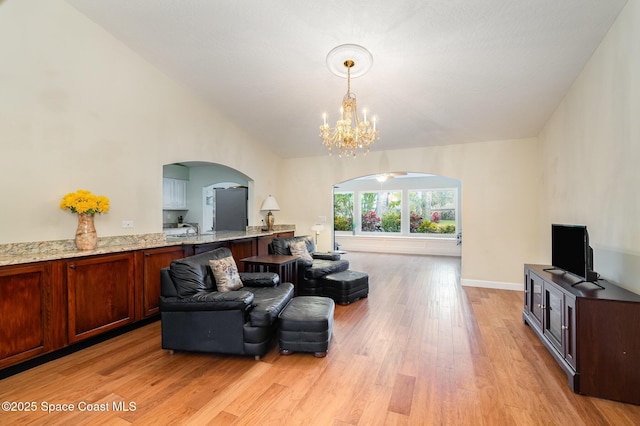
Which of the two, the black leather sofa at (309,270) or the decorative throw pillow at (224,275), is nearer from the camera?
the decorative throw pillow at (224,275)

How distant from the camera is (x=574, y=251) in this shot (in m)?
2.67

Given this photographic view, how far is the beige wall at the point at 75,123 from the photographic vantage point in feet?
8.91

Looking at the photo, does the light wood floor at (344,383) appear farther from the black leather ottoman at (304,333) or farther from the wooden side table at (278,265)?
the wooden side table at (278,265)

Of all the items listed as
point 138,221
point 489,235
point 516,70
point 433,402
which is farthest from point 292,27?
point 489,235

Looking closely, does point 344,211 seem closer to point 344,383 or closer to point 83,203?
point 83,203

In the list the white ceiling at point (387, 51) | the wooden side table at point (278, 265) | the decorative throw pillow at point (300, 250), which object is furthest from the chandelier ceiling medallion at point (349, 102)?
the decorative throw pillow at point (300, 250)

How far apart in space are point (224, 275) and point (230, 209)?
428cm

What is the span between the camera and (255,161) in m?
6.09

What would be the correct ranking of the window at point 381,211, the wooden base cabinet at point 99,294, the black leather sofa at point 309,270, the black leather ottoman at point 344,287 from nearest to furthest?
A: the wooden base cabinet at point 99,294
the black leather ottoman at point 344,287
the black leather sofa at point 309,270
the window at point 381,211

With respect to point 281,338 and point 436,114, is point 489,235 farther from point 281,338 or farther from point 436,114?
point 281,338

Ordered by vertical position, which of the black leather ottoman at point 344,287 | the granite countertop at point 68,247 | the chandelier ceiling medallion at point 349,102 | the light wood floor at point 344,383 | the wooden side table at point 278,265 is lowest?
the light wood floor at point 344,383

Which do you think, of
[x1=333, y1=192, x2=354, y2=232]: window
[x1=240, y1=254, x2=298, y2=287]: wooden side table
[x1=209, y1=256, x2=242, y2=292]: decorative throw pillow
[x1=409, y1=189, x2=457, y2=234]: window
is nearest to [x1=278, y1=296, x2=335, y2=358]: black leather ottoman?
[x1=209, y1=256, x2=242, y2=292]: decorative throw pillow

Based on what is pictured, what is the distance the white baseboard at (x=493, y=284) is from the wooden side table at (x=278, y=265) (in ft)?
10.6

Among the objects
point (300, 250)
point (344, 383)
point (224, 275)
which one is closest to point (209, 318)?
point (224, 275)
